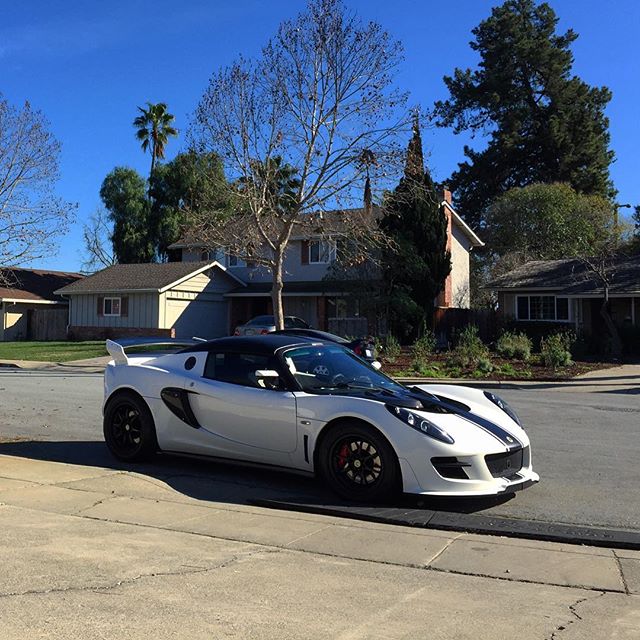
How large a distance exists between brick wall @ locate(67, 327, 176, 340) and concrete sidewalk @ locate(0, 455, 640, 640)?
1183 inches

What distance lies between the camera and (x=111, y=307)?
3844cm

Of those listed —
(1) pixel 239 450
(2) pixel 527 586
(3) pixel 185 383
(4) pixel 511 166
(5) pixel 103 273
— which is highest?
(4) pixel 511 166

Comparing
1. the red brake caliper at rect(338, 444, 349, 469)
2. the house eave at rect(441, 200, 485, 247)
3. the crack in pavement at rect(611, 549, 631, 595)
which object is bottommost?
the crack in pavement at rect(611, 549, 631, 595)

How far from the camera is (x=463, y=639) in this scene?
3.60 meters

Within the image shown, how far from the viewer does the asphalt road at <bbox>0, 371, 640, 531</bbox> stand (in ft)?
21.2

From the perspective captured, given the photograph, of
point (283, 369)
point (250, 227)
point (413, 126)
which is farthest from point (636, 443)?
point (250, 227)

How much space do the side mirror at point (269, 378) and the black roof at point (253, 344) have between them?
0.27m

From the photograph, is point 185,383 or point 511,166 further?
point 511,166

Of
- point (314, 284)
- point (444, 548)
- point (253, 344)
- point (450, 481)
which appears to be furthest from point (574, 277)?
point (444, 548)

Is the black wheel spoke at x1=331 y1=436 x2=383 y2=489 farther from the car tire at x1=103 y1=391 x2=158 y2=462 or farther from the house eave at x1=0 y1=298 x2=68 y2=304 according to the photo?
the house eave at x1=0 y1=298 x2=68 y2=304

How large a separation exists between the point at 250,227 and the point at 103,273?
16513 mm

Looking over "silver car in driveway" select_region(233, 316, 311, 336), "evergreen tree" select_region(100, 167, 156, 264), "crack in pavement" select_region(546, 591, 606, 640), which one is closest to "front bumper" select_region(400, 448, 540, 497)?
"crack in pavement" select_region(546, 591, 606, 640)

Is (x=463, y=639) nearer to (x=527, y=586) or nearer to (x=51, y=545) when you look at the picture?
(x=527, y=586)

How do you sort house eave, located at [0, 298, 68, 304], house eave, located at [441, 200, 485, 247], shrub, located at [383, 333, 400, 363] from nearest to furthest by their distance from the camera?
shrub, located at [383, 333, 400, 363]
house eave, located at [441, 200, 485, 247]
house eave, located at [0, 298, 68, 304]
